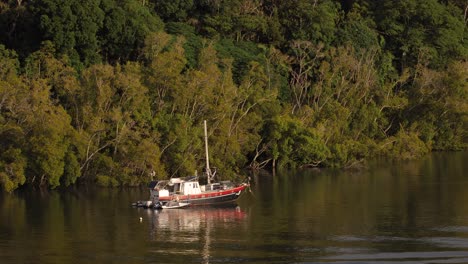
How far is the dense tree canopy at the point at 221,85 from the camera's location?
91.6m

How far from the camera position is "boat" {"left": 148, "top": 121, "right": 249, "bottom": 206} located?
80.8 metres

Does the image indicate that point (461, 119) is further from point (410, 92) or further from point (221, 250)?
point (221, 250)

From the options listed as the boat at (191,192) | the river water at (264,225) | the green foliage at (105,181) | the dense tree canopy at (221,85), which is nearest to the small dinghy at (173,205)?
the boat at (191,192)

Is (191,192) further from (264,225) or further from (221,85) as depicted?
(221,85)

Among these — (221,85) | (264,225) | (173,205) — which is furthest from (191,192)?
(221,85)

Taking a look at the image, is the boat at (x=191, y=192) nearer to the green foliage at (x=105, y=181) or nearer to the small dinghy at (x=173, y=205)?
the small dinghy at (x=173, y=205)

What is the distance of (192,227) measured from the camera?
237 feet

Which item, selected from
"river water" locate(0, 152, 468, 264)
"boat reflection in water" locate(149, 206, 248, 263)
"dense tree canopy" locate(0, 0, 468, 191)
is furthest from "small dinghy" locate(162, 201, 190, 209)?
"dense tree canopy" locate(0, 0, 468, 191)

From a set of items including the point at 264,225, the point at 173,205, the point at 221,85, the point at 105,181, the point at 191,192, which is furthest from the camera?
the point at 221,85

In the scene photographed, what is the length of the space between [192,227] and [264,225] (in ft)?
16.6

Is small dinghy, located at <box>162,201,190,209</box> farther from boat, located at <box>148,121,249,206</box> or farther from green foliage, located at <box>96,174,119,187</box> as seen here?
green foliage, located at <box>96,174,119,187</box>

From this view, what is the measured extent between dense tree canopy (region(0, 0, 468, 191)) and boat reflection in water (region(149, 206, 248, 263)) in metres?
13.7

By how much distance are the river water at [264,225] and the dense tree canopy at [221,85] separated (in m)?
4.89

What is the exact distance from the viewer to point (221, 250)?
63.0 meters
